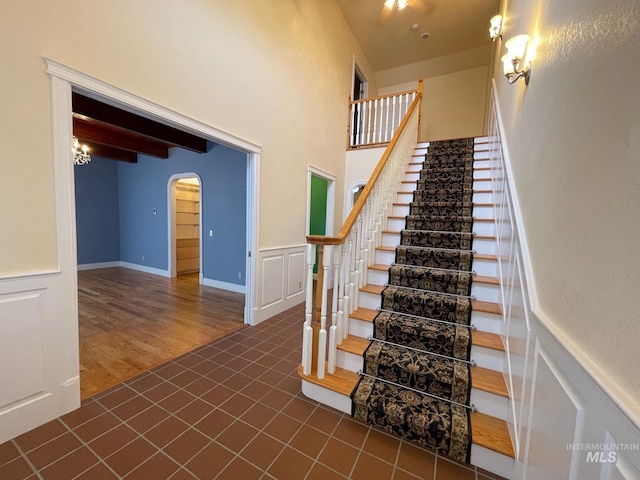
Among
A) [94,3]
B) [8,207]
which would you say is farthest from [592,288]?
[94,3]

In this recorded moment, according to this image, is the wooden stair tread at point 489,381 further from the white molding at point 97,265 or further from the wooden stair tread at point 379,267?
the white molding at point 97,265

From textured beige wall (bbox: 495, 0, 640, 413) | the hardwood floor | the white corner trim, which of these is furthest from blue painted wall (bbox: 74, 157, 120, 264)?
textured beige wall (bbox: 495, 0, 640, 413)

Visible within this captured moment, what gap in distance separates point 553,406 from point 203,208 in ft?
18.0

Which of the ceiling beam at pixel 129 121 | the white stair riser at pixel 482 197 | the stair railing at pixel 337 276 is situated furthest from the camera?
the ceiling beam at pixel 129 121

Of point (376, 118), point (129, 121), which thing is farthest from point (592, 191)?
point (376, 118)

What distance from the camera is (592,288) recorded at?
727mm

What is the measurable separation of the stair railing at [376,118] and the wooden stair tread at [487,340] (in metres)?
3.86

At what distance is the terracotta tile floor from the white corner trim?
7.00 ft

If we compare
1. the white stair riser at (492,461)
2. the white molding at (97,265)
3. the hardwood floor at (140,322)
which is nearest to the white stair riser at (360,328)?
the white stair riser at (492,461)

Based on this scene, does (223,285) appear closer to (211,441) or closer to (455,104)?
(211,441)

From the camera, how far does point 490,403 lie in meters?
1.58

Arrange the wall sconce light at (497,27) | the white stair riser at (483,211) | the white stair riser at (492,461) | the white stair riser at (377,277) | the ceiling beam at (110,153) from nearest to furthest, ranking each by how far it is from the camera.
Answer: the white stair riser at (492,461), the white stair riser at (377,277), the white stair riser at (483,211), the wall sconce light at (497,27), the ceiling beam at (110,153)

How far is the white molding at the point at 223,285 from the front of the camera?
4.81 meters

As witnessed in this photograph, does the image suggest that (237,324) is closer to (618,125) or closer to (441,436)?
(441,436)
